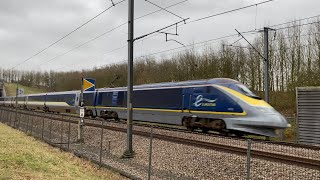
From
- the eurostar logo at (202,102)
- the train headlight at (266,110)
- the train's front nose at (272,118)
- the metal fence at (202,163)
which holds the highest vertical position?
the eurostar logo at (202,102)

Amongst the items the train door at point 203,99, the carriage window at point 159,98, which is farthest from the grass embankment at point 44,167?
the carriage window at point 159,98

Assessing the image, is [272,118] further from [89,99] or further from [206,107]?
[89,99]

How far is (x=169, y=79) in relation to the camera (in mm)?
53250

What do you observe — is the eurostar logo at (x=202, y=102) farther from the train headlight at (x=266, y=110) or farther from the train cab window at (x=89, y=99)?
the train cab window at (x=89, y=99)

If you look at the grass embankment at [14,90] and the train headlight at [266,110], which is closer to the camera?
the train headlight at [266,110]

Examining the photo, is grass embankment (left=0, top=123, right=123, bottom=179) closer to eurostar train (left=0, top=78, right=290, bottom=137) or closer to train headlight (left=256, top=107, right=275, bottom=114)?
eurostar train (left=0, top=78, right=290, bottom=137)

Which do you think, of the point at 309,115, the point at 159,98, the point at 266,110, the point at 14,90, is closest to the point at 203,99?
the point at 266,110

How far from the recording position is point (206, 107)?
20.1m

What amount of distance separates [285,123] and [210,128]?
4.12 metres

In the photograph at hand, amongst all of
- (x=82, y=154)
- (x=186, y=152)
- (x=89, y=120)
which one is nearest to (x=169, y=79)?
(x=89, y=120)

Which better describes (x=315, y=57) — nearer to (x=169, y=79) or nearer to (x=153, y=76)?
(x=169, y=79)

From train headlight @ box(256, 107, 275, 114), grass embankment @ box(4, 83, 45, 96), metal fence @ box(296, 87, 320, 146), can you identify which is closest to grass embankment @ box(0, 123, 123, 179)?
train headlight @ box(256, 107, 275, 114)

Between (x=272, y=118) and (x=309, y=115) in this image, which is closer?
(x=272, y=118)

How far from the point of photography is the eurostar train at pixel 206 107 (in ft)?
58.0
